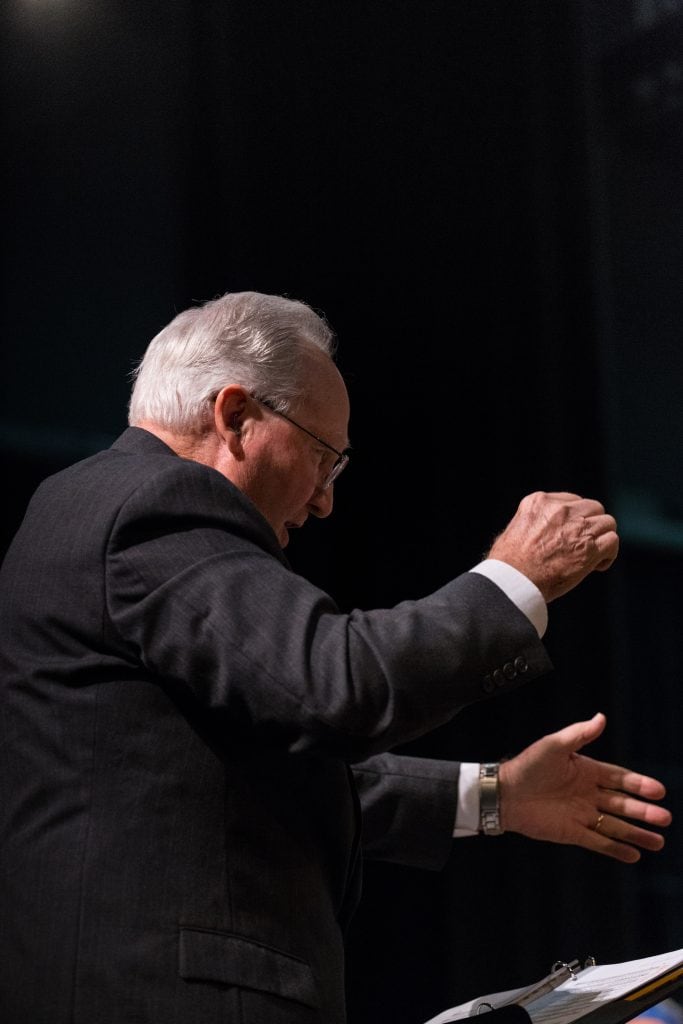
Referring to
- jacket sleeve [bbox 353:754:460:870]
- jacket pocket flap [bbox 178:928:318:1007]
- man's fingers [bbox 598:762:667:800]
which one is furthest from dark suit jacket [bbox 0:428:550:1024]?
man's fingers [bbox 598:762:667:800]

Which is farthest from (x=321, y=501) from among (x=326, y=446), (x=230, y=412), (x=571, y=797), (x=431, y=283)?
(x=431, y=283)

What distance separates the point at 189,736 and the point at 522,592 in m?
0.36

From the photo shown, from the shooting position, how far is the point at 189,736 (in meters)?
1.29

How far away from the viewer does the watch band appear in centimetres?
182

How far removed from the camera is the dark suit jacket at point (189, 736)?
122 centimetres

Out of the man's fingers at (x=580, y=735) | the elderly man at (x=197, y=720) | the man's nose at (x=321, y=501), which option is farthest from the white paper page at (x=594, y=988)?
the man's nose at (x=321, y=501)

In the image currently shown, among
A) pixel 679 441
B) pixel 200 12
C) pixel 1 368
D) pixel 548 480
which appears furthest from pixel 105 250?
pixel 679 441

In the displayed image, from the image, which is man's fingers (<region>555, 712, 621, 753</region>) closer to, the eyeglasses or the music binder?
the music binder

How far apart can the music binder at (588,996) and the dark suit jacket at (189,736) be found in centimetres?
19

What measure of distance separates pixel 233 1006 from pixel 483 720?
175 centimetres

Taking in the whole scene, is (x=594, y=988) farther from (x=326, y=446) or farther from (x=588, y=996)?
(x=326, y=446)

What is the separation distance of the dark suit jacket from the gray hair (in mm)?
188

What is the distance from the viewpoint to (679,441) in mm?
2865

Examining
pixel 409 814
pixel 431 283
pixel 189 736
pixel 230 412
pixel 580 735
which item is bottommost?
pixel 409 814
